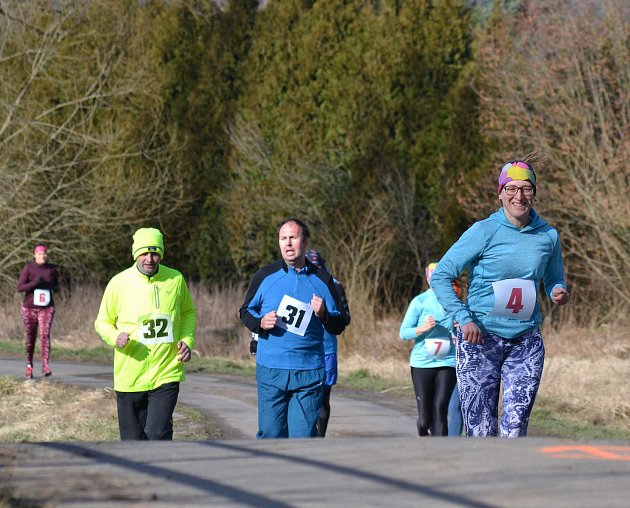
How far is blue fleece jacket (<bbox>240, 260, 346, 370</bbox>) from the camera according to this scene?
323 inches

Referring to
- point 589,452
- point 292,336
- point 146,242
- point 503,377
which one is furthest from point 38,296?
point 589,452

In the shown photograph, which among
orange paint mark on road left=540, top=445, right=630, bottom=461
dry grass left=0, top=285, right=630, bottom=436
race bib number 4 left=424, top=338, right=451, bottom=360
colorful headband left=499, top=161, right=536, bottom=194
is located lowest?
dry grass left=0, top=285, right=630, bottom=436

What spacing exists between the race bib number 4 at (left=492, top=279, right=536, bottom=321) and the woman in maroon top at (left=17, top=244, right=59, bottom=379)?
11.5 metres

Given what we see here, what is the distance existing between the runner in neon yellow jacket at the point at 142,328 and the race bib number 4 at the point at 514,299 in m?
2.39

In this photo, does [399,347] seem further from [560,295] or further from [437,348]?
[560,295]

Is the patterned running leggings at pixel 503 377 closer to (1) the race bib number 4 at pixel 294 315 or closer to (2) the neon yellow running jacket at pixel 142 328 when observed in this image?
(1) the race bib number 4 at pixel 294 315

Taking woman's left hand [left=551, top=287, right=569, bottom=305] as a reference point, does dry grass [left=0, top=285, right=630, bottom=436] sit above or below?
below

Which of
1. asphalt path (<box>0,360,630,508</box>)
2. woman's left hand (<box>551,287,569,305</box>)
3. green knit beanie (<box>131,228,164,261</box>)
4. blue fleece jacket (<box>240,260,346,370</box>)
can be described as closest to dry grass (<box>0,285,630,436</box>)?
blue fleece jacket (<box>240,260,346,370</box>)

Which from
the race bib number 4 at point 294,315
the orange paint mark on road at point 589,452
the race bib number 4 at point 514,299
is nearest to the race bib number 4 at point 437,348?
the race bib number 4 at point 294,315

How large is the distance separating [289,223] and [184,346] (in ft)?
3.79

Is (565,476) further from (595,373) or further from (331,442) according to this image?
(595,373)

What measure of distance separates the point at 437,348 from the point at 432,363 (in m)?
0.16

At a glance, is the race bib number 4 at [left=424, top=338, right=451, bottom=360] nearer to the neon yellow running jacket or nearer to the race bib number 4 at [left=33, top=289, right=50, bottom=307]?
the neon yellow running jacket

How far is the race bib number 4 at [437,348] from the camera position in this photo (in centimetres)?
1095
